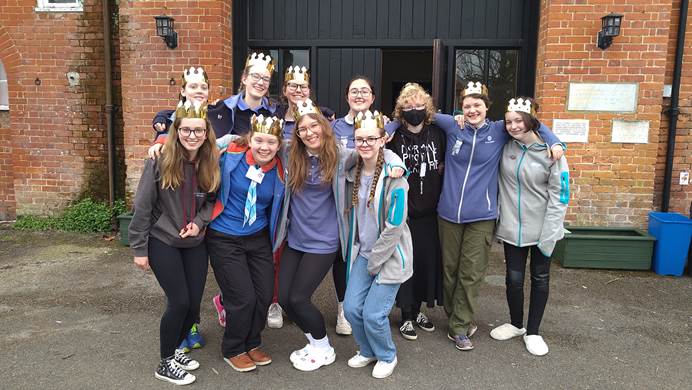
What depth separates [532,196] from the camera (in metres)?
3.50

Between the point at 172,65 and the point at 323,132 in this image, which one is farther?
the point at 172,65

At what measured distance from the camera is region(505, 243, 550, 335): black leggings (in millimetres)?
3576

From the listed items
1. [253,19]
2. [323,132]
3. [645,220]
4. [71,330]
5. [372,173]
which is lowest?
[71,330]

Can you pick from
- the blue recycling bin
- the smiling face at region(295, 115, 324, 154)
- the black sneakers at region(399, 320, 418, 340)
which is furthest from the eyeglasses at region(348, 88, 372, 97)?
the blue recycling bin

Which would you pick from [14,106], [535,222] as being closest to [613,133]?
[535,222]

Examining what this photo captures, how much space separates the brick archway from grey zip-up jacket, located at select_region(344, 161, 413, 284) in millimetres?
5942

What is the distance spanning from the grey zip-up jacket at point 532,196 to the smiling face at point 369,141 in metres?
1.03

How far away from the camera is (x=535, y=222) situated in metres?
3.50

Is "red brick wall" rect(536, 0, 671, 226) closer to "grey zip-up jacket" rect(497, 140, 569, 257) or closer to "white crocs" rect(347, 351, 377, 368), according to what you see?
"grey zip-up jacket" rect(497, 140, 569, 257)

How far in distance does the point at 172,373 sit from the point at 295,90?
207cm

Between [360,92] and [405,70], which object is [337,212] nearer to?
[360,92]

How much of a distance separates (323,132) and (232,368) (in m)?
1.65

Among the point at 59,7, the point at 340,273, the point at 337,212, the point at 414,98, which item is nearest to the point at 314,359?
the point at 340,273

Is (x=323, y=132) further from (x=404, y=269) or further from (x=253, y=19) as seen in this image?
(x=253, y=19)
